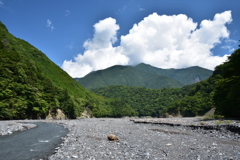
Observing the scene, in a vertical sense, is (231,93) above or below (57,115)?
above

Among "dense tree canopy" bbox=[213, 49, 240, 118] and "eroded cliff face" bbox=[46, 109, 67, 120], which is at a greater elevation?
"dense tree canopy" bbox=[213, 49, 240, 118]

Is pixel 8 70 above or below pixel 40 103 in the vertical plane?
above

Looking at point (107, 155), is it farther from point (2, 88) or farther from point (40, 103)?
point (40, 103)

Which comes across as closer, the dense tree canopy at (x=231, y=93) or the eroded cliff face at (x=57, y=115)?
the dense tree canopy at (x=231, y=93)

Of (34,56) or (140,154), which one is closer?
(140,154)

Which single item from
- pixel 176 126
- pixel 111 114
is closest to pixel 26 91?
pixel 176 126

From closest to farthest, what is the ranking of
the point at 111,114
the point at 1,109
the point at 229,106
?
1. the point at 229,106
2. the point at 1,109
3. the point at 111,114

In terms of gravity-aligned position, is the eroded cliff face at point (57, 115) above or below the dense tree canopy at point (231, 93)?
below

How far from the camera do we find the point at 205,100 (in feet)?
427

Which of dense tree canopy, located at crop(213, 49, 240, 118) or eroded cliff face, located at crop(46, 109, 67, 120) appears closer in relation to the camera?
dense tree canopy, located at crop(213, 49, 240, 118)

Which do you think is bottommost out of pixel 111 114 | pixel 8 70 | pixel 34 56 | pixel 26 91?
pixel 111 114

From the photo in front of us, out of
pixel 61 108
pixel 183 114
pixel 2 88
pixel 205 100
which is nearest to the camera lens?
pixel 2 88

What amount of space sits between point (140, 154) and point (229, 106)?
38128 mm

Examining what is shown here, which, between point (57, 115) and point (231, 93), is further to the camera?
point (57, 115)
